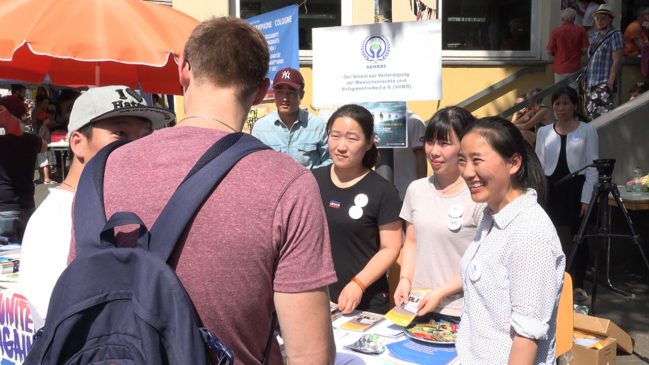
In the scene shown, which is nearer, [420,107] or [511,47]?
[420,107]

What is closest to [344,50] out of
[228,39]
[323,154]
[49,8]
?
[323,154]

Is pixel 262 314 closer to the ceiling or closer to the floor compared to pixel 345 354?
closer to the ceiling

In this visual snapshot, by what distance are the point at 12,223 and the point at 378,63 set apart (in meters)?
3.64

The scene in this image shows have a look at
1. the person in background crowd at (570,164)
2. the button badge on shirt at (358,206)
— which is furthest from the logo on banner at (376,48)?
the person in background crowd at (570,164)

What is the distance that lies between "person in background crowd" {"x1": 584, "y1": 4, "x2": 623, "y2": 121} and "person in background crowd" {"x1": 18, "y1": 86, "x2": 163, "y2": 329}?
7.51 metres

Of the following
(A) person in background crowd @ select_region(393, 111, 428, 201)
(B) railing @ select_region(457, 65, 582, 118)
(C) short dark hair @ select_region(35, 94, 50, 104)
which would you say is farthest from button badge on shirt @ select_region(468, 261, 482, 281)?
(C) short dark hair @ select_region(35, 94, 50, 104)

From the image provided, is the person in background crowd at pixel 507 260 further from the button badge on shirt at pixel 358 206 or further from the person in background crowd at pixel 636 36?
the person in background crowd at pixel 636 36

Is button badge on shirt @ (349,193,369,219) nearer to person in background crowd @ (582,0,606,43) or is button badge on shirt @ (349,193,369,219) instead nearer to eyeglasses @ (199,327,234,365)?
eyeglasses @ (199,327,234,365)

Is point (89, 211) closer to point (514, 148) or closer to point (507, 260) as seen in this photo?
point (507, 260)

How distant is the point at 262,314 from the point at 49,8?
11.5 feet

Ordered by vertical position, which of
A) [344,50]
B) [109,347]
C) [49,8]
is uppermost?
[49,8]

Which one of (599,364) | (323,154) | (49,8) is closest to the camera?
(599,364)

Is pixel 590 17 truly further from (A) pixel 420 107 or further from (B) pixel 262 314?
(B) pixel 262 314

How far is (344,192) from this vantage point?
3084 mm
